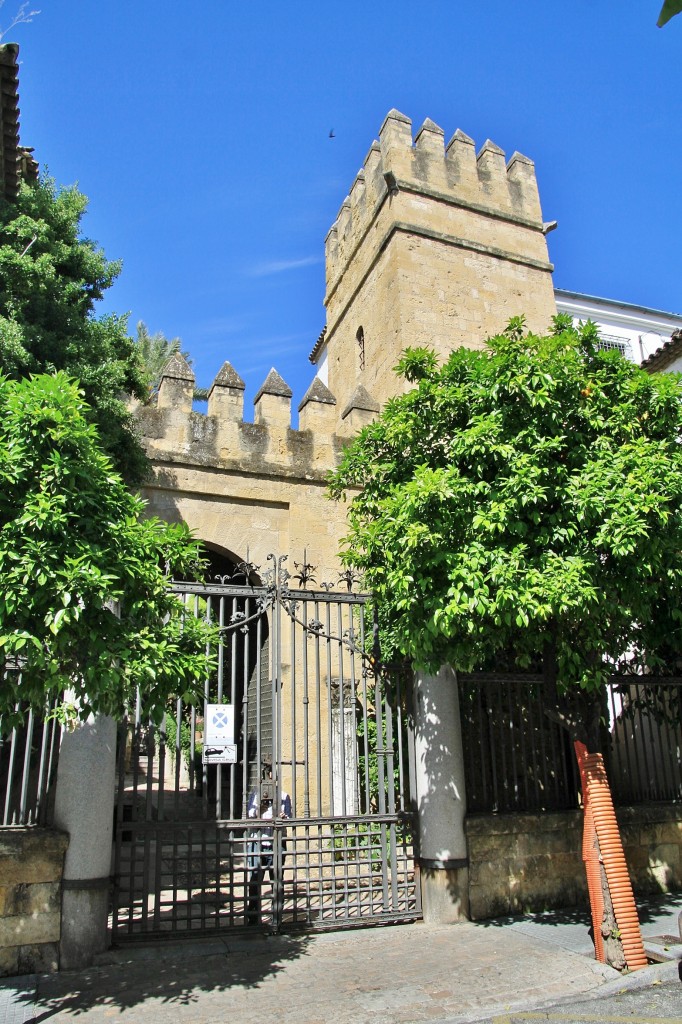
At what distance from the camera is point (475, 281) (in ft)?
46.5

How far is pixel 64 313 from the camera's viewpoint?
893 cm

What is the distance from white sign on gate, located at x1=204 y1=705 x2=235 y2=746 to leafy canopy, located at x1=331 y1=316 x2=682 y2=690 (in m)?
1.80

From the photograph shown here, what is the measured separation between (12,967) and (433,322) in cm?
1111

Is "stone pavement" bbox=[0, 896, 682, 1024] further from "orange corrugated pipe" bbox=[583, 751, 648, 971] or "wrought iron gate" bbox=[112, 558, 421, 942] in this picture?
"wrought iron gate" bbox=[112, 558, 421, 942]

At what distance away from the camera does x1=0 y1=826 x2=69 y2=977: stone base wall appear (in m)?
5.75

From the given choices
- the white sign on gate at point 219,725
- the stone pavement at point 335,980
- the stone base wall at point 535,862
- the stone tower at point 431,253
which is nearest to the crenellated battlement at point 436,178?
the stone tower at point 431,253

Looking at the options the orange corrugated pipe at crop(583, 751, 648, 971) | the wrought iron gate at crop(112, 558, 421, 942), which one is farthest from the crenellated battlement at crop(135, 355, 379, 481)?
the orange corrugated pipe at crop(583, 751, 648, 971)

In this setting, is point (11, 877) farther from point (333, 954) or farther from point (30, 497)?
point (30, 497)

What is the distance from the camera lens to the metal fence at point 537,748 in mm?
8031

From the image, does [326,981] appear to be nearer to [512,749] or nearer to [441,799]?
[441,799]

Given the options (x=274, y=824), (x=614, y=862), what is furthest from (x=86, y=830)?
(x=614, y=862)

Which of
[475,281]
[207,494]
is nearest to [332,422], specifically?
[207,494]

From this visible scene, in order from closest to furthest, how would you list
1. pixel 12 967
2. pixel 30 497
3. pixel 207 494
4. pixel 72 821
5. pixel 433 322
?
pixel 30 497 < pixel 12 967 < pixel 72 821 < pixel 207 494 < pixel 433 322

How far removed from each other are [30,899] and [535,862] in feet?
16.0
